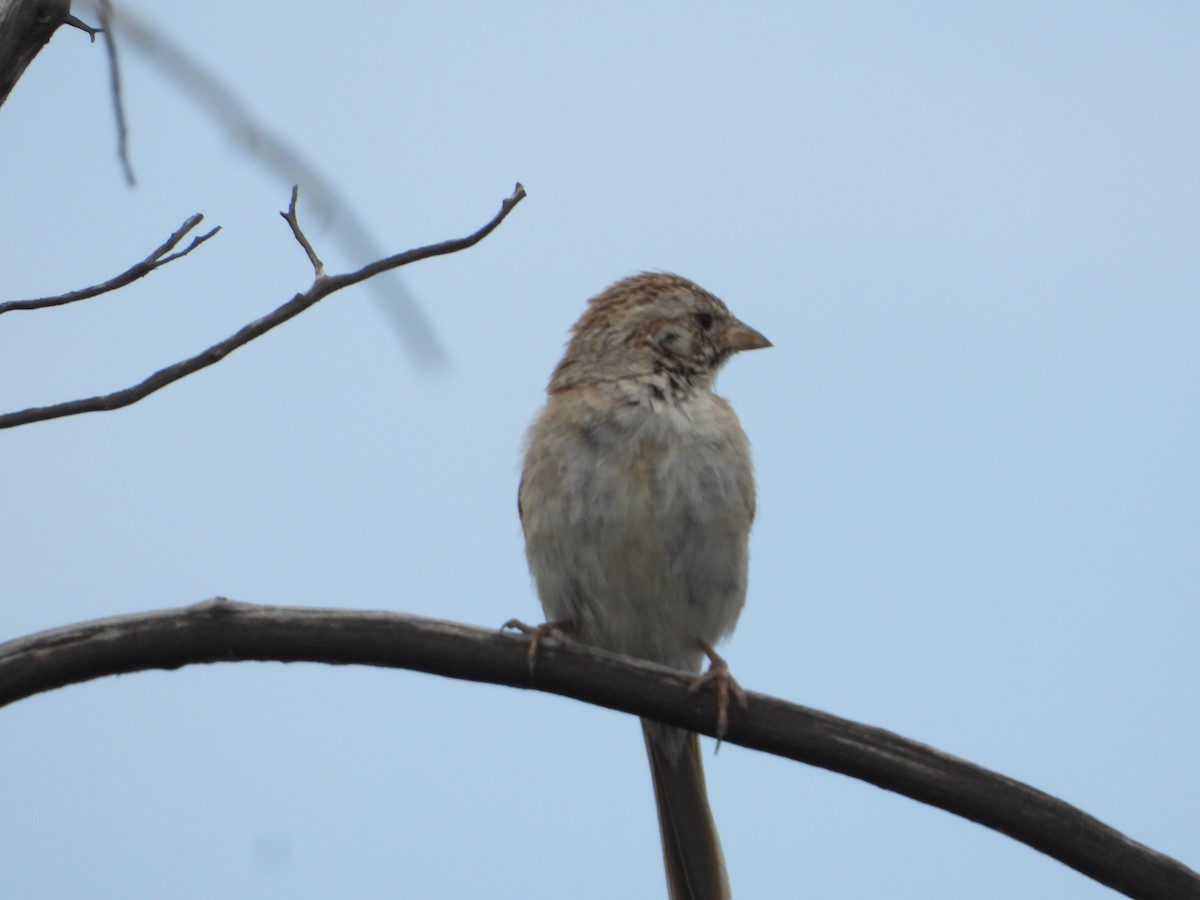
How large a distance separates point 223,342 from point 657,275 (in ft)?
10.5

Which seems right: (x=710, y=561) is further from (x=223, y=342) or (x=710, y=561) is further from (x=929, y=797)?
(x=223, y=342)

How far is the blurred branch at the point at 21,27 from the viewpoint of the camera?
310cm

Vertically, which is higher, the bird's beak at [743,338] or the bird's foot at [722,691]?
the bird's beak at [743,338]

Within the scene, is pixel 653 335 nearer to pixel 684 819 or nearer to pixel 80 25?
pixel 684 819

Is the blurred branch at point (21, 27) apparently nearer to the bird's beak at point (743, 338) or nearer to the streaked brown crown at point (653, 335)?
the streaked brown crown at point (653, 335)

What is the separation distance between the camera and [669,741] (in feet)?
17.7

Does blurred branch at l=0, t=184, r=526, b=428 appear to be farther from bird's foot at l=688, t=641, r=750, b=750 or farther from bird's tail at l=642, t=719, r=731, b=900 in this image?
bird's tail at l=642, t=719, r=731, b=900

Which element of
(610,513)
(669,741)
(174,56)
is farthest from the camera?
(669,741)

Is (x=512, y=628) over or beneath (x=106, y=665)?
over

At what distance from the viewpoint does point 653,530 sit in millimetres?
4910

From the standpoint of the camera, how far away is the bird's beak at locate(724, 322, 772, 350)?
232 inches

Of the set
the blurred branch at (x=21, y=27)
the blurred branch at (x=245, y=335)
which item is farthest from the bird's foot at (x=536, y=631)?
the blurred branch at (x=21, y=27)

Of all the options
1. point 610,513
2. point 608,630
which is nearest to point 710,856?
point 608,630

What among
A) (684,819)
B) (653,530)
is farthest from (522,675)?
(684,819)
